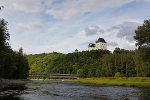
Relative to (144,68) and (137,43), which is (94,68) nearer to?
(144,68)

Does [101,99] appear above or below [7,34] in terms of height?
below

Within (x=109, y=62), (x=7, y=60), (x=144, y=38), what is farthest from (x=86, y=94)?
(x=109, y=62)

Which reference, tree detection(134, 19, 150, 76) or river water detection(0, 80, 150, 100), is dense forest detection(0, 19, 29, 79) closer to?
river water detection(0, 80, 150, 100)

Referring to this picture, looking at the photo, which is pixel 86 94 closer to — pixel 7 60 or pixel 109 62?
pixel 7 60

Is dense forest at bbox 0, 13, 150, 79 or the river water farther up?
dense forest at bbox 0, 13, 150, 79

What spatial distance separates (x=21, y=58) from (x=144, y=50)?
2930 inches

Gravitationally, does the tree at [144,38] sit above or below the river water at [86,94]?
above

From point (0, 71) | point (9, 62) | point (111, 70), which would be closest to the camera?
point (0, 71)

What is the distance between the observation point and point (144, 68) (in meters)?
104

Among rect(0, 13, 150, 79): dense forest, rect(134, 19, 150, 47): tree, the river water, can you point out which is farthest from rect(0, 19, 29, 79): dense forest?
rect(134, 19, 150, 47): tree

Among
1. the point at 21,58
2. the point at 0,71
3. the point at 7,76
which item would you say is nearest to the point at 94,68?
the point at 21,58

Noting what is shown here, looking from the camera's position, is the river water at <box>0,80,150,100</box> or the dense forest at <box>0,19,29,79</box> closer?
the river water at <box>0,80,150,100</box>

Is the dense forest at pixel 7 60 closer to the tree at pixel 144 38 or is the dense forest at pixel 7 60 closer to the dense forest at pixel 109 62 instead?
the dense forest at pixel 109 62

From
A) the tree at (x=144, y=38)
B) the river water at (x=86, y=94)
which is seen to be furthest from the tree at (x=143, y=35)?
the river water at (x=86, y=94)
